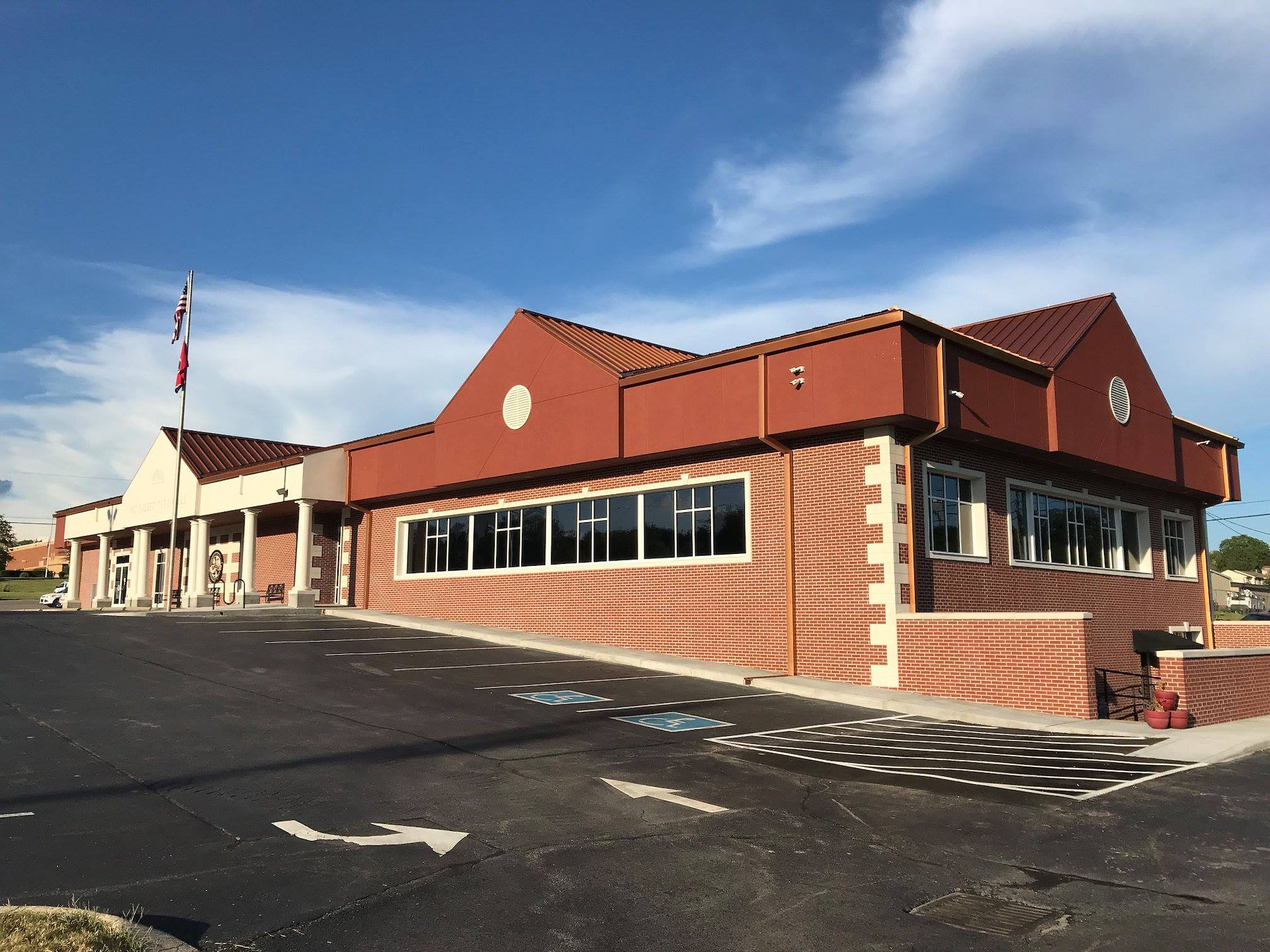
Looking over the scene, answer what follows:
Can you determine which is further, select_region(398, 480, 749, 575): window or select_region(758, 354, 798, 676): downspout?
select_region(398, 480, 749, 575): window

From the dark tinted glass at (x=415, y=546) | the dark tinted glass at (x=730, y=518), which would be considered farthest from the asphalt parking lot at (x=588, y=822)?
the dark tinted glass at (x=415, y=546)

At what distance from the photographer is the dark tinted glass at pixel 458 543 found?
28234 mm

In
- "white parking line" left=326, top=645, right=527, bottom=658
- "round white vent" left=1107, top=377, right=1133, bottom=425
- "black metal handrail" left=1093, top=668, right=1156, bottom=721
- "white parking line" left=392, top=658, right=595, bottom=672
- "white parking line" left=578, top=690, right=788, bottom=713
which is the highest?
"round white vent" left=1107, top=377, right=1133, bottom=425

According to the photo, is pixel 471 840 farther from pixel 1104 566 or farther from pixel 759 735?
pixel 1104 566

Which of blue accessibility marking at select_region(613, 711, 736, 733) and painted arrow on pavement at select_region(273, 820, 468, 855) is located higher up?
blue accessibility marking at select_region(613, 711, 736, 733)

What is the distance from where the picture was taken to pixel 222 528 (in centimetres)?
3881

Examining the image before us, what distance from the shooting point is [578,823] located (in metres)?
8.42

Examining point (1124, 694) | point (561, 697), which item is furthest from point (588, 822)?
point (1124, 694)

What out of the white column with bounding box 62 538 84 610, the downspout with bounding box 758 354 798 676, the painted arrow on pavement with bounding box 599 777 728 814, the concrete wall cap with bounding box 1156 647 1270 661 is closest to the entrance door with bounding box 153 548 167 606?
the white column with bounding box 62 538 84 610

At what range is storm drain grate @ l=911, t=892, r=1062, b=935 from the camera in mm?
6160

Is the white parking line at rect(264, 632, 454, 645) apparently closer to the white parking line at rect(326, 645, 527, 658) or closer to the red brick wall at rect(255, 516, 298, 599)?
the white parking line at rect(326, 645, 527, 658)

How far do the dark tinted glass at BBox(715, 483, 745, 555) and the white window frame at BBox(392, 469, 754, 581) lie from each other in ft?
0.36

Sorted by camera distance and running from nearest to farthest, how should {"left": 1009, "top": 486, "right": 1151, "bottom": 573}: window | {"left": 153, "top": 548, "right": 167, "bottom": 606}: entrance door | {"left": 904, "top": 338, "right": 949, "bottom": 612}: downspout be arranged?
{"left": 904, "top": 338, "right": 949, "bottom": 612}: downspout → {"left": 1009, "top": 486, "right": 1151, "bottom": 573}: window → {"left": 153, "top": 548, "right": 167, "bottom": 606}: entrance door

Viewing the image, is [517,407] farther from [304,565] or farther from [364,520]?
[304,565]
